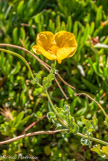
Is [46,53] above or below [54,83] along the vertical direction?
above

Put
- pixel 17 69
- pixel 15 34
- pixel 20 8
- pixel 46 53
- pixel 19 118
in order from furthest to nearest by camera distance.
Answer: pixel 20 8 < pixel 15 34 < pixel 17 69 < pixel 19 118 < pixel 46 53

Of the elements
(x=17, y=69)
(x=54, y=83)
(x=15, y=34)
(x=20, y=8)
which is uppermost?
(x=20, y=8)

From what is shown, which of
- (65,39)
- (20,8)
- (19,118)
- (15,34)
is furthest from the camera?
(20,8)

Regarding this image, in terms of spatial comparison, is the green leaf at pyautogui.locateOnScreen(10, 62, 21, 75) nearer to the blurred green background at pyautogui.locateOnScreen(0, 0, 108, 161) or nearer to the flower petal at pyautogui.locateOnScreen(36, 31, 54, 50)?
the blurred green background at pyautogui.locateOnScreen(0, 0, 108, 161)

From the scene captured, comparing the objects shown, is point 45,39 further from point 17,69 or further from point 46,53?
point 17,69

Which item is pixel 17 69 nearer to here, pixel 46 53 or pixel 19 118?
pixel 19 118

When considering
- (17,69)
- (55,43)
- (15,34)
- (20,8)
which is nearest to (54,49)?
(55,43)

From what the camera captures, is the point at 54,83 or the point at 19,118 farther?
the point at 54,83

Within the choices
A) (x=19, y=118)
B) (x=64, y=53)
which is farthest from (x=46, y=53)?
(x=19, y=118)
